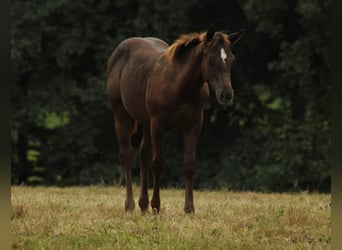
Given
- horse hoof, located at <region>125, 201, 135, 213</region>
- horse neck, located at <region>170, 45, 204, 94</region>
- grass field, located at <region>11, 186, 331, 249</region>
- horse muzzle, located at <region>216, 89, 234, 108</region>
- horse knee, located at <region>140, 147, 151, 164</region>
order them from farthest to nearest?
horse knee, located at <region>140, 147, 151, 164</region>
horse hoof, located at <region>125, 201, 135, 213</region>
horse neck, located at <region>170, 45, 204, 94</region>
horse muzzle, located at <region>216, 89, 234, 108</region>
grass field, located at <region>11, 186, 331, 249</region>

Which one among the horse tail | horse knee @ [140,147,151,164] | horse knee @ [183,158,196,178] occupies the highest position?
the horse tail

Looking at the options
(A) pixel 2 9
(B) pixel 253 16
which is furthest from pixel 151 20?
(A) pixel 2 9

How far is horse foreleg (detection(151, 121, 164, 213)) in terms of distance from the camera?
7.73 metres

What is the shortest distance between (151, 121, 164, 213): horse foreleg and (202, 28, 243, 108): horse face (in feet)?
2.92

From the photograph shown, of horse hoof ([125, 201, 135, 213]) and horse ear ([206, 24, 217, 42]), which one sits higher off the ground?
horse ear ([206, 24, 217, 42])

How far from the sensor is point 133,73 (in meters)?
8.63

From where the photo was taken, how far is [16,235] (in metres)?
5.92

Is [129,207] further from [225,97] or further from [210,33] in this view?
[210,33]

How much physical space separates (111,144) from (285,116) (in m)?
5.41

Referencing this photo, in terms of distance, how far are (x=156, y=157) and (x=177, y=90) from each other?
0.85 m

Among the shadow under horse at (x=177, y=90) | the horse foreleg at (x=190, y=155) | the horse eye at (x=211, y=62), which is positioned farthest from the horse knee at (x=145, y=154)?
the horse eye at (x=211, y=62)

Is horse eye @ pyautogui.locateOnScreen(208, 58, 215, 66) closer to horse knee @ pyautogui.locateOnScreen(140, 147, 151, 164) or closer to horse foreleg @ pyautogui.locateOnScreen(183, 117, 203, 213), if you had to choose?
horse foreleg @ pyautogui.locateOnScreen(183, 117, 203, 213)

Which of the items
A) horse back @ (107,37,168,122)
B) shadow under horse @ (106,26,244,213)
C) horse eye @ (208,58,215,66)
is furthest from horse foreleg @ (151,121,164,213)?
horse eye @ (208,58,215,66)

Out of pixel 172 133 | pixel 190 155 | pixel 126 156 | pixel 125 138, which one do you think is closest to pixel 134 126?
pixel 125 138
